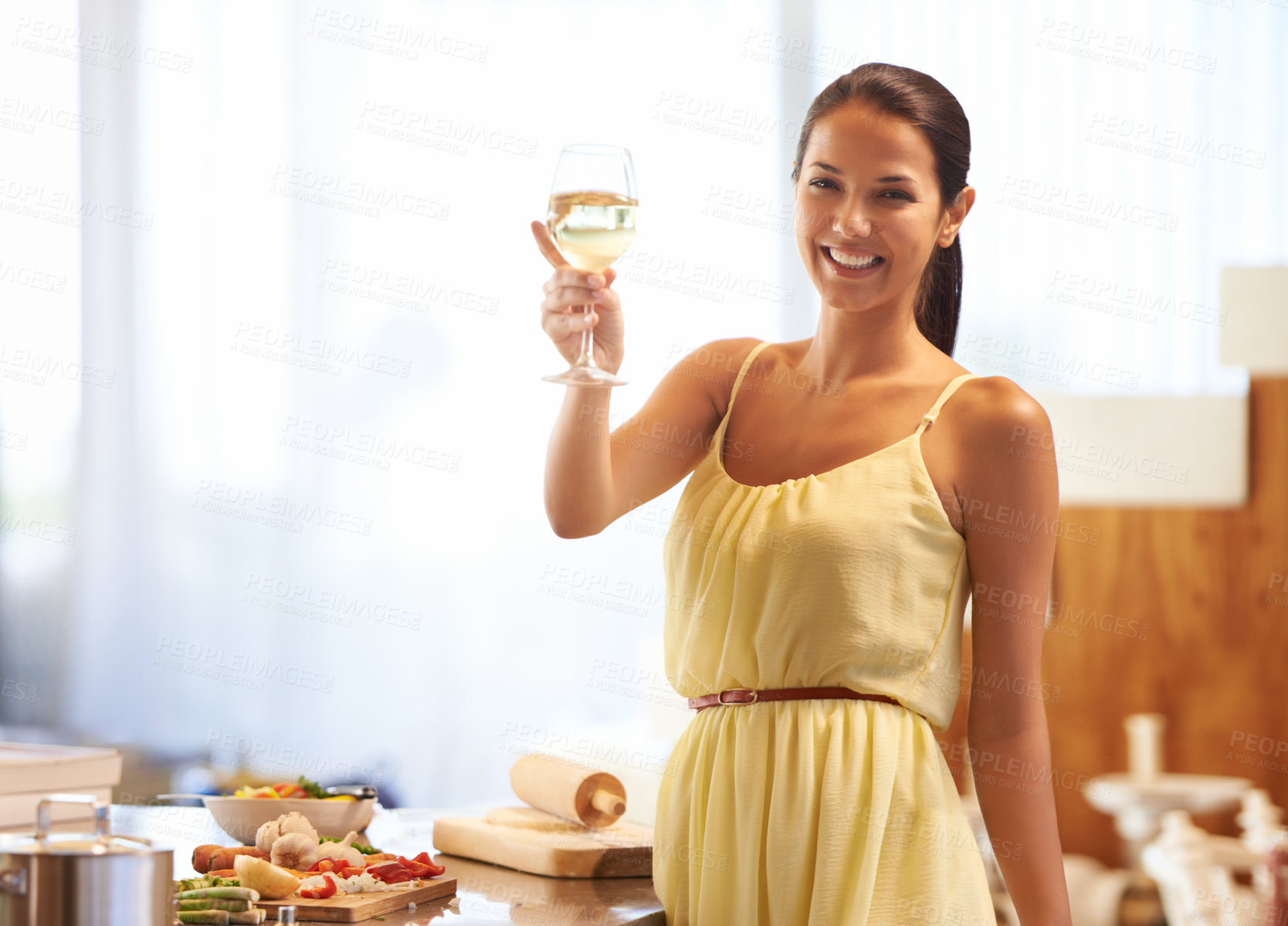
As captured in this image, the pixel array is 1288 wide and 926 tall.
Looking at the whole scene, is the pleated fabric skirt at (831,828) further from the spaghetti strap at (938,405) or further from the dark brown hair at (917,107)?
the dark brown hair at (917,107)

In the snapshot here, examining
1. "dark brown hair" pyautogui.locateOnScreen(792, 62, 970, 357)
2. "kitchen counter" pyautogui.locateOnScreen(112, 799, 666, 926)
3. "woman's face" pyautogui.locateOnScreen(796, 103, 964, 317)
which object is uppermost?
"dark brown hair" pyautogui.locateOnScreen(792, 62, 970, 357)

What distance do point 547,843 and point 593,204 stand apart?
708 mm

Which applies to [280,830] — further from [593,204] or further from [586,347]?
[593,204]

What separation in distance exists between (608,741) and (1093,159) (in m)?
1.94

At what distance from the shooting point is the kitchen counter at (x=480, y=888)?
45.3 inches

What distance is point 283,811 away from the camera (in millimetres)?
1407

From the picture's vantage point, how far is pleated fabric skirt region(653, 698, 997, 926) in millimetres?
1123

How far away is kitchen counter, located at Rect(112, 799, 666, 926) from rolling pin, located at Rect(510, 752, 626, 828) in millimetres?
95

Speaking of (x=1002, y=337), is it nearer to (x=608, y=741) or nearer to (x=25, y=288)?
(x=608, y=741)

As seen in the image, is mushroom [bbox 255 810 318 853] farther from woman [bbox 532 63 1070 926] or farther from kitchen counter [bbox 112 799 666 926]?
woman [bbox 532 63 1070 926]

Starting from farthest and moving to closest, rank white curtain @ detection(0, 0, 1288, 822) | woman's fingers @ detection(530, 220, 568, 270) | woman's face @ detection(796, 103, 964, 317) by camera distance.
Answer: white curtain @ detection(0, 0, 1288, 822) < woman's face @ detection(796, 103, 964, 317) < woman's fingers @ detection(530, 220, 568, 270)

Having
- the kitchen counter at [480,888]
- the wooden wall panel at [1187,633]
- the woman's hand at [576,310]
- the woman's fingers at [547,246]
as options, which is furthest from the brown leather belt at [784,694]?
the wooden wall panel at [1187,633]

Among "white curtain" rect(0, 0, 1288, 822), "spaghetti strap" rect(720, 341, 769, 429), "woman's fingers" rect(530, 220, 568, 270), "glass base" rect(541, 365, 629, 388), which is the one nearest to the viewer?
"glass base" rect(541, 365, 629, 388)

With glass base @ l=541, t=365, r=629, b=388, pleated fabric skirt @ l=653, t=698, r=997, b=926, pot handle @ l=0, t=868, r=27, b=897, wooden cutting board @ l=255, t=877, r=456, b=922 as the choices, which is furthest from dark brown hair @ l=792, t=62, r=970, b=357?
pot handle @ l=0, t=868, r=27, b=897
